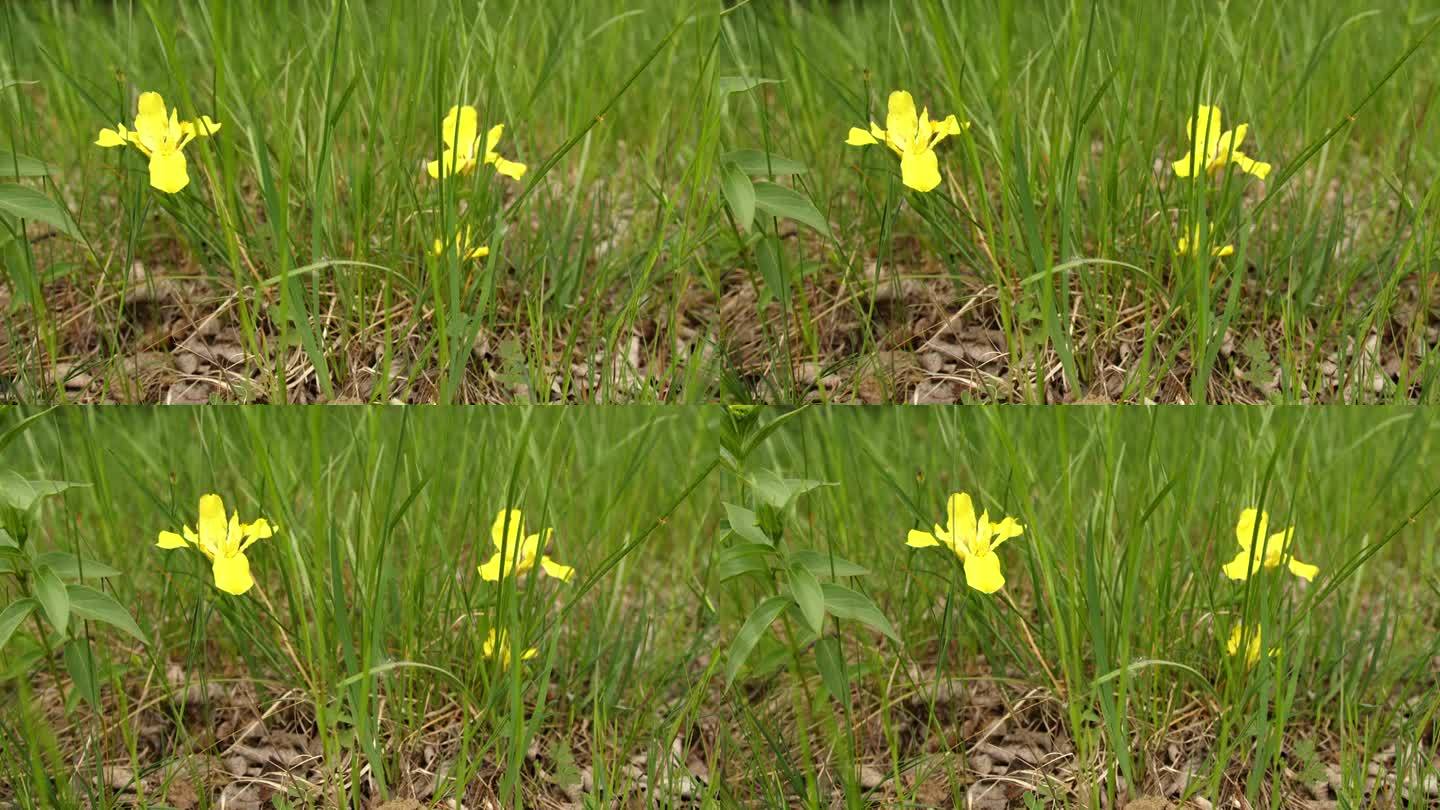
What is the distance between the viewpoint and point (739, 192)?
2062mm

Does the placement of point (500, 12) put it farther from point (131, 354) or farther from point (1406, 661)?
point (1406, 661)

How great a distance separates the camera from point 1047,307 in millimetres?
2170

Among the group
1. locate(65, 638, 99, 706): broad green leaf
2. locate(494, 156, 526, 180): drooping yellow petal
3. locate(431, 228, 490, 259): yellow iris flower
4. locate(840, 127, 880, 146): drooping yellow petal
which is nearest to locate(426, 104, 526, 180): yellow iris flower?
locate(494, 156, 526, 180): drooping yellow petal

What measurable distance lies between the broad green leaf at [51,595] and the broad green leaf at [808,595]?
3.68ft

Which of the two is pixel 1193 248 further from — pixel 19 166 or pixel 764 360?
pixel 19 166

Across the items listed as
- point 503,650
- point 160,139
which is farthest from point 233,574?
point 160,139

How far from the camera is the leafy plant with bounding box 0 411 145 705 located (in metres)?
1.94

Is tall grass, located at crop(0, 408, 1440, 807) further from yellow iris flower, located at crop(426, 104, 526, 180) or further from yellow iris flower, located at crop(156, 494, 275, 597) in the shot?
yellow iris flower, located at crop(426, 104, 526, 180)

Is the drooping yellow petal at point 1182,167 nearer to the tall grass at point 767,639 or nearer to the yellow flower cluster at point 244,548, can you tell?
the tall grass at point 767,639

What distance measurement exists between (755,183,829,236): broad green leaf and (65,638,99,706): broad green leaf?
143 centimetres

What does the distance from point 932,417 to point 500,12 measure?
138 centimetres

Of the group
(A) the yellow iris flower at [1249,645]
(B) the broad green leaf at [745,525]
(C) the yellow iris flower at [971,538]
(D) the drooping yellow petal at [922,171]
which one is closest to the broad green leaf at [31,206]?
(B) the broad green leaf at [745,525]

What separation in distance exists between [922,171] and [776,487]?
Result: 664 mm

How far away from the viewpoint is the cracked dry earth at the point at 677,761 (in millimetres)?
2242
